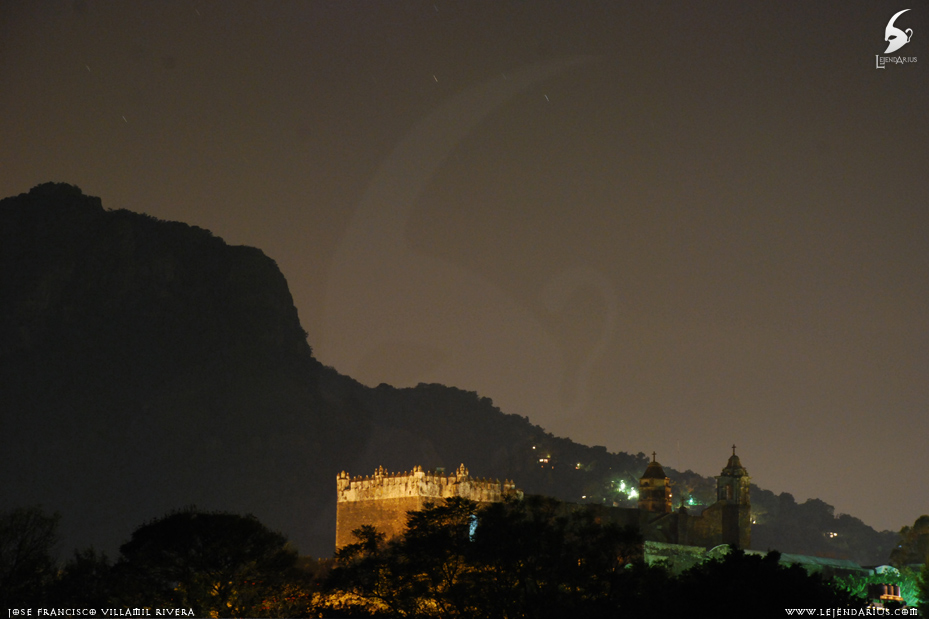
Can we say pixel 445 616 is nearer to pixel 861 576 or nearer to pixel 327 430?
pixel 861 576

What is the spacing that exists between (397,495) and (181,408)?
114555mm

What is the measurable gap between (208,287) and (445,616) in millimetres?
147231

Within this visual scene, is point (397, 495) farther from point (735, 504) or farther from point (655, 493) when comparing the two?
point (655, 493)

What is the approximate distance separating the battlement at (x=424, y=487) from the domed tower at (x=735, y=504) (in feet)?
83.3

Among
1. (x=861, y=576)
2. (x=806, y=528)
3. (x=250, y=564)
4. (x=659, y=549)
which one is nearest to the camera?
(x=250, y=564)

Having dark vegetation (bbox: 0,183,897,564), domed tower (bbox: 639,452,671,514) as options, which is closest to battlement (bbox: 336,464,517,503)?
domed tower (bbox: 639,452,671,514)

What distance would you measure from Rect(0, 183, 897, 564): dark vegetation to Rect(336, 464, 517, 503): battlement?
296 feet

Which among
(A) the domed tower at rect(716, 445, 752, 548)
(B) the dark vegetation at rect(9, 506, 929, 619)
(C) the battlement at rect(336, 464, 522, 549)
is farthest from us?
(A) the domed tower at rect(716, 445, 752, 548)

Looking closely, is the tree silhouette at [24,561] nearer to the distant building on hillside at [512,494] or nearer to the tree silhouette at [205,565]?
the tree silhouette at [205,565]

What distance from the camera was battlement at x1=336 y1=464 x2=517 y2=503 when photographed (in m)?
54.8

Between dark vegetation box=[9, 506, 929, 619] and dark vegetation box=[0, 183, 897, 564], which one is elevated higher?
dark vegetation box=[0, 183, 897, 564]

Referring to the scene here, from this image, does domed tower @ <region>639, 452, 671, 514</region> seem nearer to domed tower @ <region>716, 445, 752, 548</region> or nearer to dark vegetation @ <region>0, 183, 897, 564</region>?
domed tower @ <region>716, 445, 752, 548</region>

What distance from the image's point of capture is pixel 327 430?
176250 millimetres

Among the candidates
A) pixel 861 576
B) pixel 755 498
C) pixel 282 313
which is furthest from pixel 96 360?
pixel 861 576
